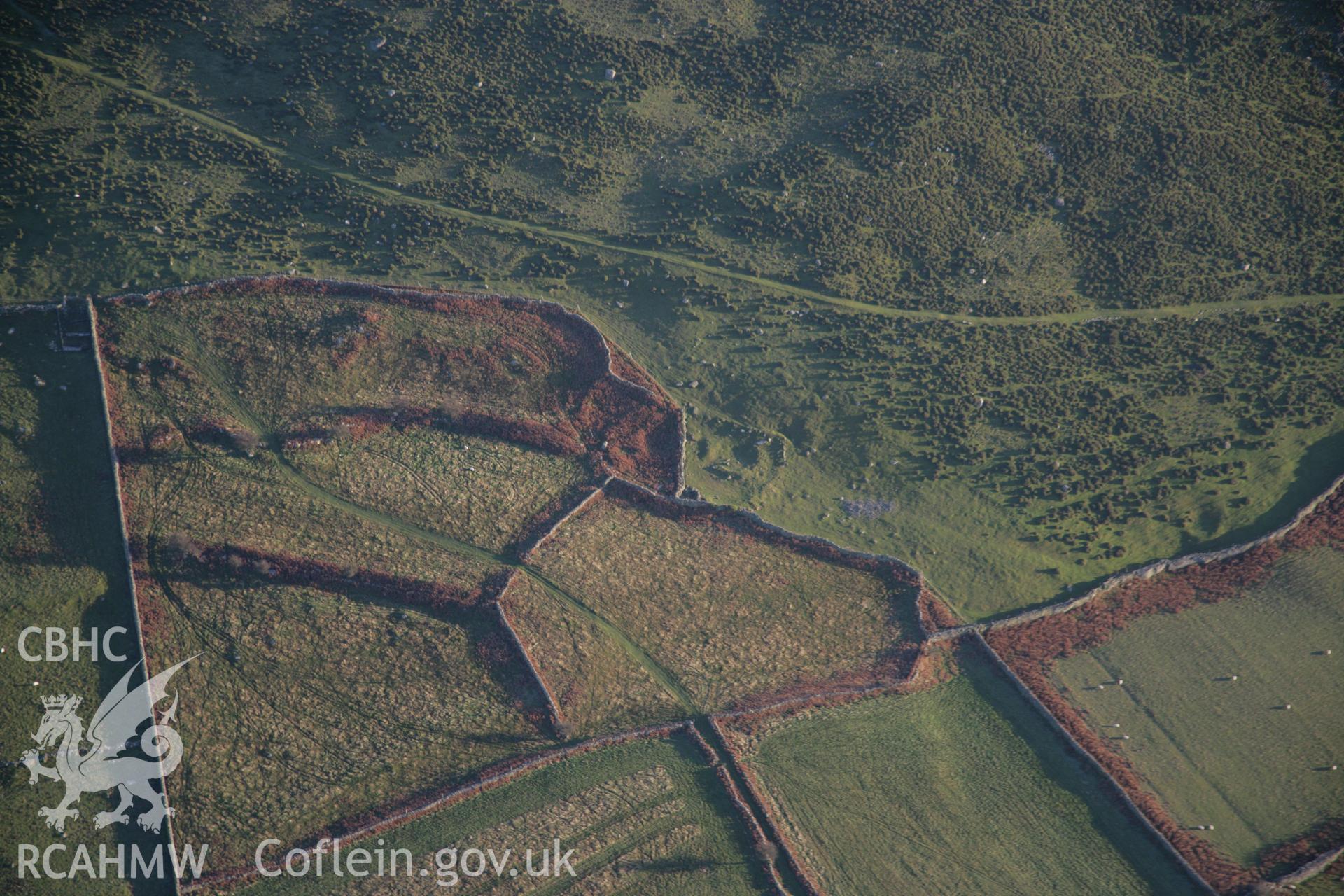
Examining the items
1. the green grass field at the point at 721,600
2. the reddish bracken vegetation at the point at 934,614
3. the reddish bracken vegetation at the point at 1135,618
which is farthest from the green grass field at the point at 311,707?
the reddish bracken vegetation at the point at 1135,618

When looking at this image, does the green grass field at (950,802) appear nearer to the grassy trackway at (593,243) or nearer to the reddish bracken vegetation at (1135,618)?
the reddish bracken vegetation at (1135,618)

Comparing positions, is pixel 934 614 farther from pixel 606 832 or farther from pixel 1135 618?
pixel 606 832

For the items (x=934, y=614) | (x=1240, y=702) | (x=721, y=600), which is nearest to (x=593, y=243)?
(x=721, y=600)

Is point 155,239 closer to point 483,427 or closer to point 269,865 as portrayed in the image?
point 483,427

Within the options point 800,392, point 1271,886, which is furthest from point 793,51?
point 1271,886

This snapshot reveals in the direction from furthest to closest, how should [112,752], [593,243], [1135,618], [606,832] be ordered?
1. [593,243]
2. [1135,618]
3. [112,752]
4. [606,832]

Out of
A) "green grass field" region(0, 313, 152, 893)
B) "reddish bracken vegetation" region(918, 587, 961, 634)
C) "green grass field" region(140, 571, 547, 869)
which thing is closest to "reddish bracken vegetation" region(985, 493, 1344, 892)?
"reddish bracken vegetation" region(918, 587, 961, 634)
